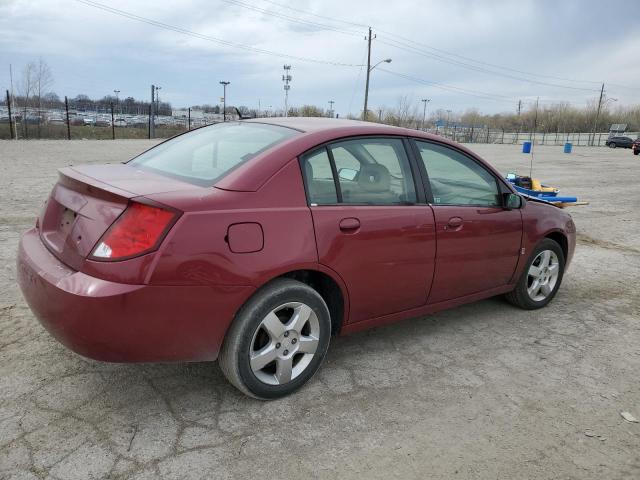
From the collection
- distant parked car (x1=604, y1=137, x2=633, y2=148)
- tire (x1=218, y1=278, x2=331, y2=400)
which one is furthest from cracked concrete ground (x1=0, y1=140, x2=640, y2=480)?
distant parked car (x1=604, y1=137, x2=633, y2=148)

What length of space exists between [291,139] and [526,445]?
2059mm

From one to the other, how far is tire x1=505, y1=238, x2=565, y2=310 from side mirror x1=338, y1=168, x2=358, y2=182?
1.96 meters

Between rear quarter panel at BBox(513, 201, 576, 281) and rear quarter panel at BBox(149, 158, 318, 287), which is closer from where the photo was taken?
rear quarter panel at BBox(149, 158, 318, 287)

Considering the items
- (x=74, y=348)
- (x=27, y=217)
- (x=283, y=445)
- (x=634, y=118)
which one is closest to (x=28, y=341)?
(x=74, y=348)

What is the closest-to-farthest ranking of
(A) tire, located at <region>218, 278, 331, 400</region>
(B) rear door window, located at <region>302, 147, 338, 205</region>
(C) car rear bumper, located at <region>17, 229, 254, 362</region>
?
1. (C) car rear bumper, located at <region>17, 229, 254, 362</region>
2. (A) tire, located at <region>218, 278, 331, 400</region>
3. (B) rear door window, located at <region>302, 147, 338, 205</region>

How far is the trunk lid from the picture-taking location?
249cm

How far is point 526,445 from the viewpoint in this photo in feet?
8.55

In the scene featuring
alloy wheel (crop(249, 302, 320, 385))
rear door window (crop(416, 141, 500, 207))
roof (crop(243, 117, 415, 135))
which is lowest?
alloy wheel (crop(249, 302, 320, 385))

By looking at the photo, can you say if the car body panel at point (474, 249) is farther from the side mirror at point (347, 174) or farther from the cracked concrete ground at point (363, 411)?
the side mirror at point (347, 174)

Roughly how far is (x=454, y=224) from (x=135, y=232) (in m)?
2.14

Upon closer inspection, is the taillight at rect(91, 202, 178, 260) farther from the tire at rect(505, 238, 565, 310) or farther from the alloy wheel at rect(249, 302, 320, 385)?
the tire at rect(505, 238, 565, 310)

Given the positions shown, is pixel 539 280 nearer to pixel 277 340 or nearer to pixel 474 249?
pixel 474 249

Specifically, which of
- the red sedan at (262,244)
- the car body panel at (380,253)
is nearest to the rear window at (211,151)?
the red sedan at (262,244)

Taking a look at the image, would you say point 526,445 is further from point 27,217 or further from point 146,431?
point 27,217
